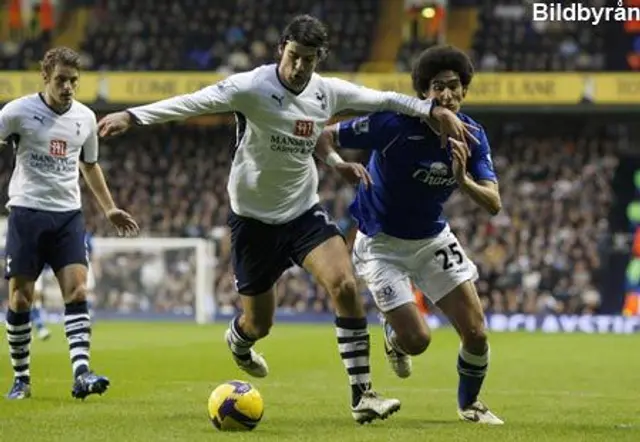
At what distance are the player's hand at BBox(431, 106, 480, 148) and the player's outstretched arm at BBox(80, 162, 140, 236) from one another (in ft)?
7.21

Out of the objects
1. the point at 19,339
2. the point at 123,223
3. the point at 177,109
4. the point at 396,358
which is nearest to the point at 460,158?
the point at 177,109

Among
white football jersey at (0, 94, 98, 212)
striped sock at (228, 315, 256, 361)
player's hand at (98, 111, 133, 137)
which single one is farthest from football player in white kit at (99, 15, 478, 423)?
white football jersey at (0, 94, 98, 212)

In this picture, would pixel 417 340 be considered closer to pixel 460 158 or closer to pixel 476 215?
pixel 460 158

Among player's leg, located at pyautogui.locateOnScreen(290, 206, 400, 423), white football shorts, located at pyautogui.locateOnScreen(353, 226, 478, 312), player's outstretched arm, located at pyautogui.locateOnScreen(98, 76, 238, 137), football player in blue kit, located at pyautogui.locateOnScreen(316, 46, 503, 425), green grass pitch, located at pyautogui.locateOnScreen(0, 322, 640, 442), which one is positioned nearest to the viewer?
player's outstretched arm, located at pyautogui.locateOnScreen(98, 76, 238, 137)

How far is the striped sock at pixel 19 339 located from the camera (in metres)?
10.1

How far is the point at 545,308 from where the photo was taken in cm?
2747

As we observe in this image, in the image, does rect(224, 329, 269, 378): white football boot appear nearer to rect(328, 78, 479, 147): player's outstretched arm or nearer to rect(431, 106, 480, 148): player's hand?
rect(328, 78, 479, 147): player's outstretched arm

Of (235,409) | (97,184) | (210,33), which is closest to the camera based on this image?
(235,409)

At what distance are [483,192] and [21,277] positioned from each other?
136 inches

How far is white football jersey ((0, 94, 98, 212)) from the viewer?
9.97 meters

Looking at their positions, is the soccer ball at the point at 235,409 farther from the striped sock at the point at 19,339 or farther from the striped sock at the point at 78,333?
the striped sock at the point at 19,339

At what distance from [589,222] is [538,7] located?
4.75 meters

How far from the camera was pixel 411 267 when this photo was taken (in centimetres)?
910

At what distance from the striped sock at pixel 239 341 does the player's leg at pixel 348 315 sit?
127cm
